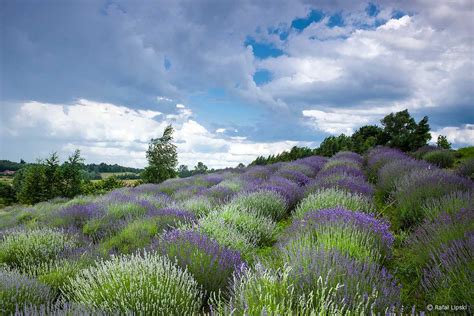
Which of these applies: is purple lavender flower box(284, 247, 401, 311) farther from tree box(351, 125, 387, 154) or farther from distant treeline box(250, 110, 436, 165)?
tree box(351, 125, 387, 154)

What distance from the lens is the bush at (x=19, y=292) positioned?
360 centimetres

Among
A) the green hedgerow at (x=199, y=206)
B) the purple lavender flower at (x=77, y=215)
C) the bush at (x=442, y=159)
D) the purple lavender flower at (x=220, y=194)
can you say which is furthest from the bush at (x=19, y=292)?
the bush at (x=442, y=159)

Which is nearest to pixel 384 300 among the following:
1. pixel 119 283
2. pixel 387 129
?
pixel 119 283

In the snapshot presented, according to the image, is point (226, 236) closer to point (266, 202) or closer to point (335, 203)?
point (335, 203)

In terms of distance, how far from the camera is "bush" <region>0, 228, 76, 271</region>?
5852 millimetres

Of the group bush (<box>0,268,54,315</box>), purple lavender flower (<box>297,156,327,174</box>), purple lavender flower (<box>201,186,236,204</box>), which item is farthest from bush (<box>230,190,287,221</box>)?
purple lavender flower (<box>297,156,327,174</box>)

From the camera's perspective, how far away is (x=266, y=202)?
7.46m

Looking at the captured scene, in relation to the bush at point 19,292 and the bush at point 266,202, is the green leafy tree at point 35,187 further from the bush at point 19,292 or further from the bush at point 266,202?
the bush at point 19,292

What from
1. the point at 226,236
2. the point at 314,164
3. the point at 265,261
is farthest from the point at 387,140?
the point at 265,261

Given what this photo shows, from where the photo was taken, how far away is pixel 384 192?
29.1ft

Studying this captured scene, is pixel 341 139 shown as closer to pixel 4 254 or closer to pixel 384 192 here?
pixel 384 192

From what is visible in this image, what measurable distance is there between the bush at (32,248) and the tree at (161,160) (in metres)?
27.1

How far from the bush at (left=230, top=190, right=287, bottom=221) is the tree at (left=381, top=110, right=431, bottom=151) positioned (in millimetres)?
17984

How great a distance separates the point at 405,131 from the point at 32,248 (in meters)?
23.6
